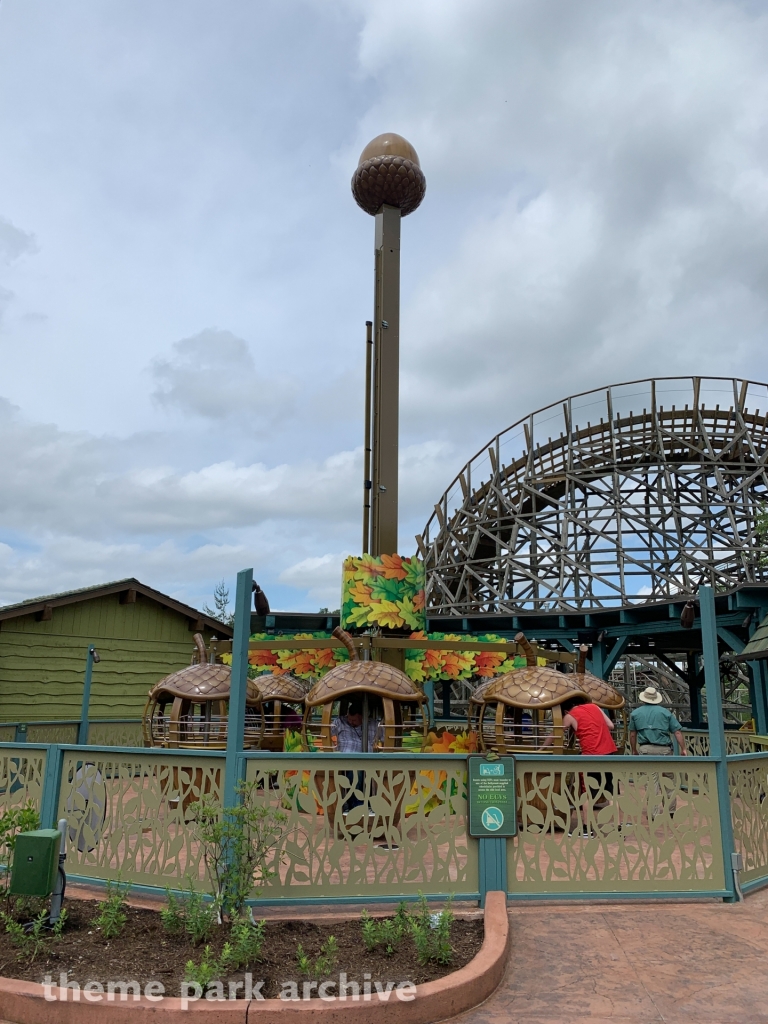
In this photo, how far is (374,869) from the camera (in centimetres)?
526

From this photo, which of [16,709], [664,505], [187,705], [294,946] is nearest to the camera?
[294,946]

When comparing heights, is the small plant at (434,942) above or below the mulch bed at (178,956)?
above

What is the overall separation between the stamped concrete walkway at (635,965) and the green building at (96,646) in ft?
31.1

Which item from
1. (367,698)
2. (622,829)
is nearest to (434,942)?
(622,829)

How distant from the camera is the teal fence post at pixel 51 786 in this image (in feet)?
18.5

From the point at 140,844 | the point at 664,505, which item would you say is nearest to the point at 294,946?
the point at 140,844

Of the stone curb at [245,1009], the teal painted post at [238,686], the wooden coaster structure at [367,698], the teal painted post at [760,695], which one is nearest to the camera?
the stone curb at [245,1009]

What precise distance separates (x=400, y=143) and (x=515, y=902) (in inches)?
504

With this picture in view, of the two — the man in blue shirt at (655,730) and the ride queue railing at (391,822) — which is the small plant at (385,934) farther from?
the man in blue shirt at (655,730)

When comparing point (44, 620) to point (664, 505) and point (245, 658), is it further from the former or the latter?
point (664, 505)

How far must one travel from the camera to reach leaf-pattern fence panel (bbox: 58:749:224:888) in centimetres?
526

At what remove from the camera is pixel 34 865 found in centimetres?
436

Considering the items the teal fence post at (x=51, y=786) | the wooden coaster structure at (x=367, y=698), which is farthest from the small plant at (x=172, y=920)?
the wooden coaster structure at (x=367, y=698)

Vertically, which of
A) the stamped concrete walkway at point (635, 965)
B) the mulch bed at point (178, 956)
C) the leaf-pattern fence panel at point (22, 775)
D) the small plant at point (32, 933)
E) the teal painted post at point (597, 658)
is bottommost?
the stamped concrete walkway at point (635, 965)
